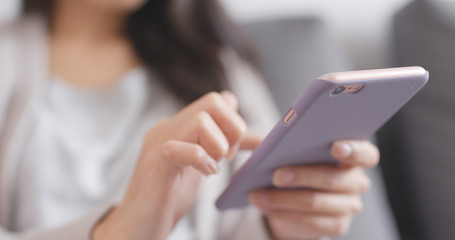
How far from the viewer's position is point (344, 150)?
1.27ft

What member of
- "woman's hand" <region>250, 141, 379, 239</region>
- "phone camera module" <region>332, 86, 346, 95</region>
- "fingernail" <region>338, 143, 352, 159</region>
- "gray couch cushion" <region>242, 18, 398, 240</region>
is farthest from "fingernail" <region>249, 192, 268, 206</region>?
"gray couch cushion" <region>242, 18, 398, 240</region>

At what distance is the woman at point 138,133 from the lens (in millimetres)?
366

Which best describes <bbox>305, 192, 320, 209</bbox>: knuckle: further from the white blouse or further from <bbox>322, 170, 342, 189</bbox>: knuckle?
the white blouse

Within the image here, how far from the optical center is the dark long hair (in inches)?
28.2

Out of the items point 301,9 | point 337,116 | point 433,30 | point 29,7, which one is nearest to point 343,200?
point 337,116

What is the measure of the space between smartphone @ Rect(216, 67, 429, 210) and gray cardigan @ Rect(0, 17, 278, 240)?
6.5 inches

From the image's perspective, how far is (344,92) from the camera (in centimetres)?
27

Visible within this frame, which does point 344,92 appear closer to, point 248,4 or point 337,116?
point 337,116

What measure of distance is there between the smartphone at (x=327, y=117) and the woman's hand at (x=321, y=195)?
0.04ft

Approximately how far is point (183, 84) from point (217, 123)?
36 cm

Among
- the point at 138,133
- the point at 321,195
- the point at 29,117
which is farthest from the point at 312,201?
the point at 29,117

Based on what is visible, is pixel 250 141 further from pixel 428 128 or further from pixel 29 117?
pixel 428 128

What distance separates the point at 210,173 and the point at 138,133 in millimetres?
348

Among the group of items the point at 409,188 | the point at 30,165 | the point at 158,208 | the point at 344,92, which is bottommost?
the point at 409,188
